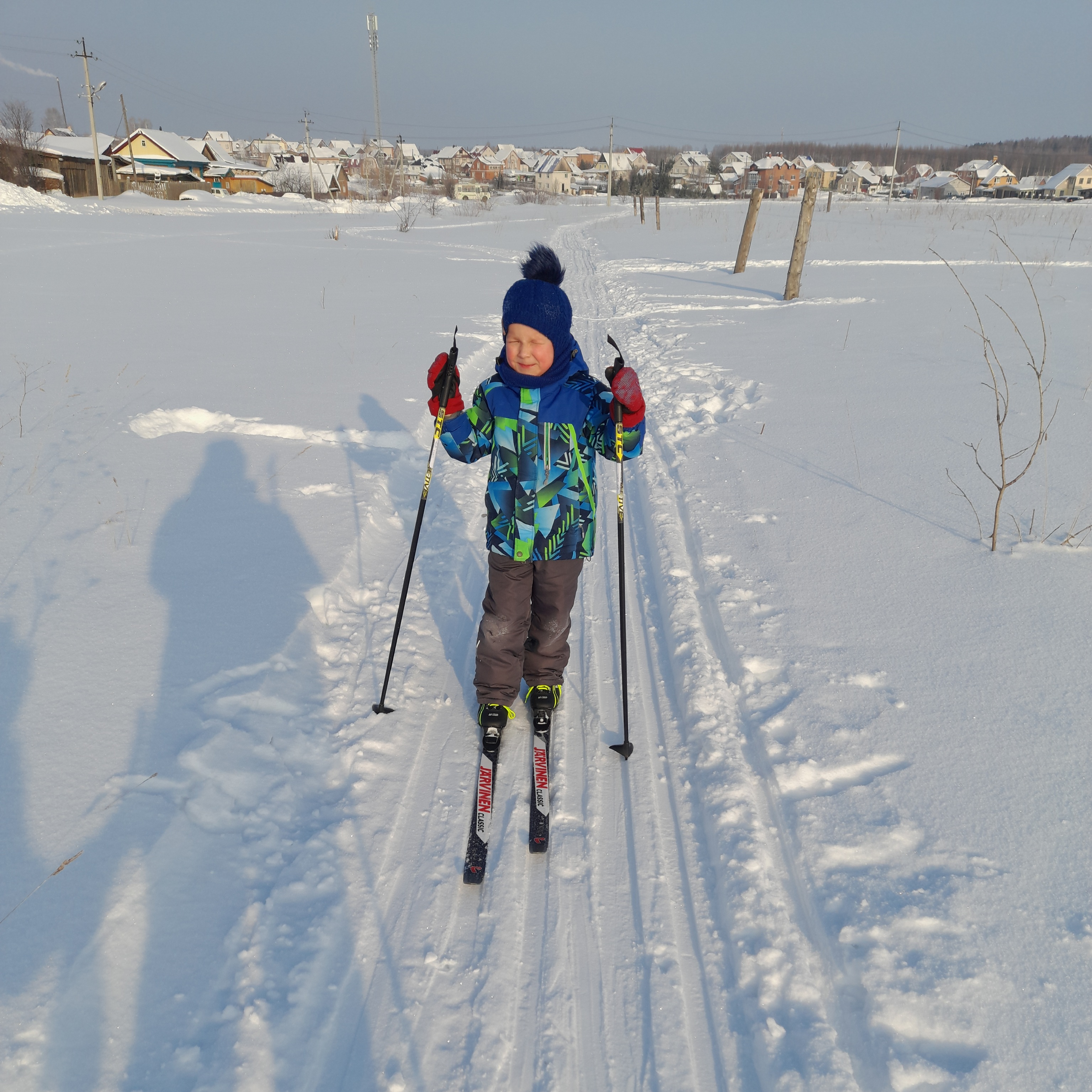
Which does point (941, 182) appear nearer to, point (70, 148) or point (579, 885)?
point (70, 148)

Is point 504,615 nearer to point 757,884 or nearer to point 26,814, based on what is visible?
point 757,884

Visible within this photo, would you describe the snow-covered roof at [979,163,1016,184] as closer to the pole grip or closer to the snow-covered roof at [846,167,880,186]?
the snow-covered roof at [846,167,880,186]

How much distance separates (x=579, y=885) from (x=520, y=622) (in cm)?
100

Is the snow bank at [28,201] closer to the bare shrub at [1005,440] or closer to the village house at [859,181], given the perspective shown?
the bare shrub at [1005,440]

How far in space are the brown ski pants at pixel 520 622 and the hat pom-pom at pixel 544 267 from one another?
104 centimetres

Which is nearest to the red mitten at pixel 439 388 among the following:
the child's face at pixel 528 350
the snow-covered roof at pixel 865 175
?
the child's face at pixel 528 350

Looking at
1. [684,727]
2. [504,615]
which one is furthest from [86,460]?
[684,727]

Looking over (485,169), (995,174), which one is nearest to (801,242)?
(995,174)

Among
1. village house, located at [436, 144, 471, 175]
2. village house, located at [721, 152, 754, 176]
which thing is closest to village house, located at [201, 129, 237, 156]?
village house, located at [436, 144, 471, 175]

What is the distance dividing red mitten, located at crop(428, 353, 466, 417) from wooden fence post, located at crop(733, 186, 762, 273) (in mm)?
13862

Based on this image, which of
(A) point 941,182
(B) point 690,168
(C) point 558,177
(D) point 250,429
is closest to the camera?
(D) point 250,429

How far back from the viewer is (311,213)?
36562 mm

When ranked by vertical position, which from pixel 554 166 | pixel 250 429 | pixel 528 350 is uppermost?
pixel 554 166

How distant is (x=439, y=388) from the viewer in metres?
2.55
